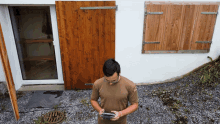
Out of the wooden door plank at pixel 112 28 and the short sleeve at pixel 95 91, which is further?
the wooden door plank at pixel 112 28

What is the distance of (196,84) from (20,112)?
5.08 m

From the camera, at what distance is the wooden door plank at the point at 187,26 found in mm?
4336

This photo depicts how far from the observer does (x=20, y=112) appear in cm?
391

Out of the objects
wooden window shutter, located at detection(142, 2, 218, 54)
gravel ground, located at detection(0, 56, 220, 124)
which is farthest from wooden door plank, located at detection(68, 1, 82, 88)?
wooden window shutter, located at detection(142, 2, 218, 54)

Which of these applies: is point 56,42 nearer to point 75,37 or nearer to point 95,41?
point 75,37

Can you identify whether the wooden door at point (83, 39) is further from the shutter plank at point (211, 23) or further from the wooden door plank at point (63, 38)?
the shutter plank at point (211, 23)

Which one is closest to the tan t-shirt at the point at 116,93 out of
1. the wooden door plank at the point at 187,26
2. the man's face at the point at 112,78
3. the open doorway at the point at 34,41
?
the man's face at the point at 112,78

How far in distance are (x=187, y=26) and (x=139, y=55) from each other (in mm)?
1641

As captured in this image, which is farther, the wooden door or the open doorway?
the open doorway

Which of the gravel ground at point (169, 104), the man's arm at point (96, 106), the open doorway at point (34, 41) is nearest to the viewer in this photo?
the man's arm at point (96, 106)

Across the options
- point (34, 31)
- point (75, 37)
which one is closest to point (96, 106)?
point (75, 37)

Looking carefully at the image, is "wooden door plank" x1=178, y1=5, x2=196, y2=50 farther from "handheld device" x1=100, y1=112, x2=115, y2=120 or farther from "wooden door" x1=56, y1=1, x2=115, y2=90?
"handheld device" x1=100, y1=112, x2=115, y2=120

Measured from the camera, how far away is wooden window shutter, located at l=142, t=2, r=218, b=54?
4320mm

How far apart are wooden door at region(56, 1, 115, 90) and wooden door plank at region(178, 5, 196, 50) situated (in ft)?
6.88
